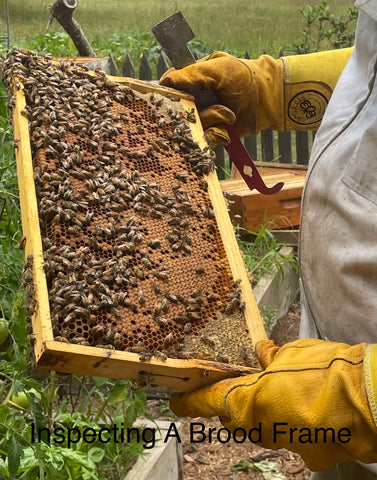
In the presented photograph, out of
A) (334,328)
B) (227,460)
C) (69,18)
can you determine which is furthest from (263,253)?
(334,328)

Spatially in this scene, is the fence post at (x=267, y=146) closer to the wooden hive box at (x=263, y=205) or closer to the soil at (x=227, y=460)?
the wooden hive box at (x=263, y=205)

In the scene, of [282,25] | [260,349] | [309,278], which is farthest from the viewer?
[282,25]

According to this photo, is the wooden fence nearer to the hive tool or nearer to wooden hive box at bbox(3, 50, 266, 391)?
the hive tool

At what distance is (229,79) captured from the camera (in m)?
3.38

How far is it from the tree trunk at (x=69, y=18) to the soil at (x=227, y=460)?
3.36 m

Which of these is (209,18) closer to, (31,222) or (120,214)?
(120,214)

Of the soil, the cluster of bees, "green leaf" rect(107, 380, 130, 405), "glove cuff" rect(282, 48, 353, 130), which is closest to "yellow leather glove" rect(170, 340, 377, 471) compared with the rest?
the cluster of bees

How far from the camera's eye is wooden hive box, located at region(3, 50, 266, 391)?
2.35 meters

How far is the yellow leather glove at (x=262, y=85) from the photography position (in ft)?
11.1

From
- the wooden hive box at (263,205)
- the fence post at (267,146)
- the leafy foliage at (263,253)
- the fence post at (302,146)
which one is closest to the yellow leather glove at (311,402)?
the leafy foliage at (263,253)

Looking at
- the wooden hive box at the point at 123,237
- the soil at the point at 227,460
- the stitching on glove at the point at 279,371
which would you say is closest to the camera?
the stitching on glove at the point at 279,371

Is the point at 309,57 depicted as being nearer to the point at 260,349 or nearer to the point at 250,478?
the point at 260,349

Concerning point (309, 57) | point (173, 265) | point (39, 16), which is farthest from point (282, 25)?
point (173, 265)

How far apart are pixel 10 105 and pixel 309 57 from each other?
5.21 ft
